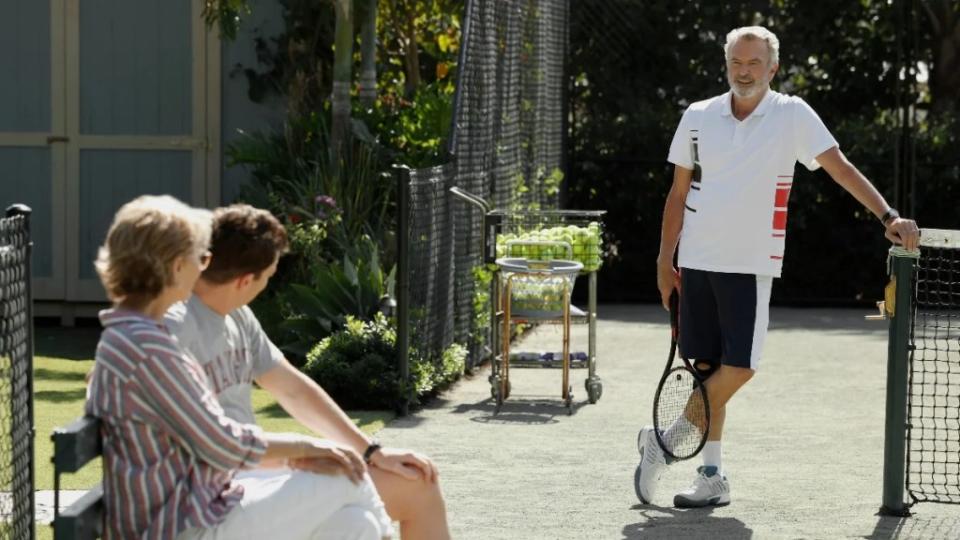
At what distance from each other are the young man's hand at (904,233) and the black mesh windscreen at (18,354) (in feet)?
10.2

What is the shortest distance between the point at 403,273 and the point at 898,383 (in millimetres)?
2950

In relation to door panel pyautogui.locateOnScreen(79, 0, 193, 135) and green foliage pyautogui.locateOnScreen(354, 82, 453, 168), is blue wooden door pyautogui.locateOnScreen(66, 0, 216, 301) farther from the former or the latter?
green foliage pyautogui.locateOnScreen(354, 82, 453, 168)

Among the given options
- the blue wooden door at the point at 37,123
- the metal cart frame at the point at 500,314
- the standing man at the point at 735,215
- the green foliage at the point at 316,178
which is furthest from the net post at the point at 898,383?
the blue wooden door at the point at 37,123

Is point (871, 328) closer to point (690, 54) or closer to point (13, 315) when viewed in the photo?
point (690, 54)

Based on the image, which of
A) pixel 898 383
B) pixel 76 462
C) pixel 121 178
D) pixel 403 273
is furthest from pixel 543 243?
pixel 76 462

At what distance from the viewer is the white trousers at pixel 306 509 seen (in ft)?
13.4

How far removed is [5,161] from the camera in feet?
41.6

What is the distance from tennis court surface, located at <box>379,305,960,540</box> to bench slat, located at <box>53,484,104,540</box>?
2437mm

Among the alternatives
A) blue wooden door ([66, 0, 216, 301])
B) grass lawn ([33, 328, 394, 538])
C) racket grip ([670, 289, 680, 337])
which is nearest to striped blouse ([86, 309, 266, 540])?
grass lawn ([33, 328, 394, 538])

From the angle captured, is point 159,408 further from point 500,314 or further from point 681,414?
→ point 500,314

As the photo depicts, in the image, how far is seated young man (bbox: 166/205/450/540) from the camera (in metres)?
4.29

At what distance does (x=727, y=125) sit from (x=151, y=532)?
11.2ft

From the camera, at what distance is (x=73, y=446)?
3.66 meters

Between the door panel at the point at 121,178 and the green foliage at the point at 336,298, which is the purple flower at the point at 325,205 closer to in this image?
the green foliage at the point at 336,298
